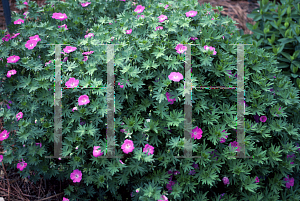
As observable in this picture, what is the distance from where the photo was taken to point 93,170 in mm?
2008

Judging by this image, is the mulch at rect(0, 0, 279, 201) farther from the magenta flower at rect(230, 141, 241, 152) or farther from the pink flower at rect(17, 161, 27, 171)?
the magenta flower at rect(230, 141, 241, 152)

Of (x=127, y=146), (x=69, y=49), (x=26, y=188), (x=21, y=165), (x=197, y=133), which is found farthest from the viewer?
(x=26, y=188)

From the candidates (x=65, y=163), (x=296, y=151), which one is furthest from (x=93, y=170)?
(x=296, y=151)

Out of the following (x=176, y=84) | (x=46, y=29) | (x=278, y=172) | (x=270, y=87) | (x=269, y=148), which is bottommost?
(x=278, y=172)

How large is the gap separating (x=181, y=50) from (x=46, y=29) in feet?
3.88

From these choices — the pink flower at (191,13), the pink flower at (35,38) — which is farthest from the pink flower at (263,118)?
the pink flower at (35,38)

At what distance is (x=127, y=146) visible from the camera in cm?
183

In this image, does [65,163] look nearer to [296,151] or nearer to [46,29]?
[46,29]

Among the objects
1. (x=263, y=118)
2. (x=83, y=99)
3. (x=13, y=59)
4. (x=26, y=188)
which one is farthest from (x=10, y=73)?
(x=263, y=118)

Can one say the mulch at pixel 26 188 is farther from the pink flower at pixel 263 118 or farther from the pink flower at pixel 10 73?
the pink flower at pixel 263 118

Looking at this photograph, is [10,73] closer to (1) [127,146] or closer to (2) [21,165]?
(2) [21,165]

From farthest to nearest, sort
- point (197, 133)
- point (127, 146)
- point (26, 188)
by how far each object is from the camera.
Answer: point (26, 188) < point (197, 133) < point (127, 146)

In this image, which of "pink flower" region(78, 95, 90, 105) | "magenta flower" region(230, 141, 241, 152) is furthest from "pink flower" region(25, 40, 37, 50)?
"magenta flower" region(230, 141, 241, 152)

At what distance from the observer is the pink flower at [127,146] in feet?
5.92
